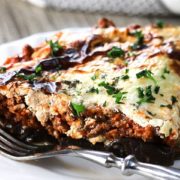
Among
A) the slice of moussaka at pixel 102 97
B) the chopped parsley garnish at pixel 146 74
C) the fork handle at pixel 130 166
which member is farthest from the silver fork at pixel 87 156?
the chopped parsley garnish at pixel 146 74

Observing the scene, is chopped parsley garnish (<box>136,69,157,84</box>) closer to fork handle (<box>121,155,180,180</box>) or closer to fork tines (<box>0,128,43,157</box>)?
fork handle (<box>121,155,180,180</box>)

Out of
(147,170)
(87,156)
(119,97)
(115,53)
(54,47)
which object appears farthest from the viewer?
(54,47)

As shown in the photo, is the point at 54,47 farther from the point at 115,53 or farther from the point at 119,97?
the point at 119,97

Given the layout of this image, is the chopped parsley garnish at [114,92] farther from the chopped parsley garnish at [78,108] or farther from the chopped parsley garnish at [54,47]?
the chopped parsley garnish at [54,47]

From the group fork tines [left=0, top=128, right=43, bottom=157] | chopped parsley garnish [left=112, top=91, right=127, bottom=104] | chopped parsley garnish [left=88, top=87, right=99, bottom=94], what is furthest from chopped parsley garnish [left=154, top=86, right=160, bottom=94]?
fork tines [left=0, top=128, right=43, bottom=157]

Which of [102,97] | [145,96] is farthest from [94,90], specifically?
[145,96]

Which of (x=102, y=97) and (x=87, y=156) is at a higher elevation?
(x=102, y=97)

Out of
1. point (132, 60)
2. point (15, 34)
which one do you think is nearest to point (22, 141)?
point (132, 60)
